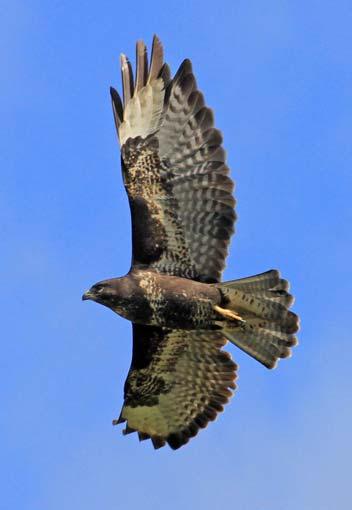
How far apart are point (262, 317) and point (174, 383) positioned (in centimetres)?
167

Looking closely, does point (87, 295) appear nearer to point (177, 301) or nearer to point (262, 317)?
point (177, 301)

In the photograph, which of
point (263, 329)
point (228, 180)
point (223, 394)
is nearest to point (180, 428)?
point (223, 394)

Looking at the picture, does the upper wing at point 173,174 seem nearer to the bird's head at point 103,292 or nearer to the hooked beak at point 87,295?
Result: the bird's head at point 103,292

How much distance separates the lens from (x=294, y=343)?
1772 centimetres

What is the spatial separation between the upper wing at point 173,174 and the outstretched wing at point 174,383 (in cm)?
96

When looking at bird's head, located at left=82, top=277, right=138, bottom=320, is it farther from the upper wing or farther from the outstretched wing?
the outstretched wing

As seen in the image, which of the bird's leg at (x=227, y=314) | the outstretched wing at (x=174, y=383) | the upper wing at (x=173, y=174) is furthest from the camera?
the outstretched wing at (x=174, y=383)

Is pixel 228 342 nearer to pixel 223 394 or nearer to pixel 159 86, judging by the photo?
pixel 223 394

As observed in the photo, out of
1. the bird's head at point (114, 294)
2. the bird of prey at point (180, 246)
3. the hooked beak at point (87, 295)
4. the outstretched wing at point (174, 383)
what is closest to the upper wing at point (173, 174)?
the bird of prey at point (180, 246)

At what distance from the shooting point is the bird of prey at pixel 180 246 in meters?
17.1

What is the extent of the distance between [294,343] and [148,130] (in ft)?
10.7

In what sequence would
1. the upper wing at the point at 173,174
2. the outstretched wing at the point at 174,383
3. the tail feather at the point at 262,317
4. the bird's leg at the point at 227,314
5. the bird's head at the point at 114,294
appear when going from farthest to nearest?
1. the outstretched wing at the point at 174,383
2. the upper wing at the point at 173,174
3. the tail feather at the point at 262,317
4. the bird's leg at the point at 227,314
5. the bird's head at the point at 114,294

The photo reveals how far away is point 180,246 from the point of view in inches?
693

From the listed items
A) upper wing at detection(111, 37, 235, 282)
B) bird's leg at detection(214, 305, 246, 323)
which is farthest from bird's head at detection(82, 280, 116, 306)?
bird's leg at detection(214, 305, 246, 323)
